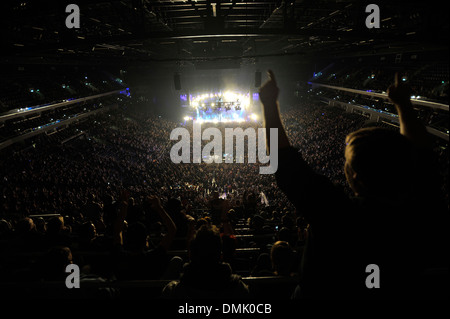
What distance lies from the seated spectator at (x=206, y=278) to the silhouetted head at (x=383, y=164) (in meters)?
0.93

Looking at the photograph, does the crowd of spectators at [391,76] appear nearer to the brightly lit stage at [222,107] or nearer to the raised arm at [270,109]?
the brightly lit stage at [222,107]

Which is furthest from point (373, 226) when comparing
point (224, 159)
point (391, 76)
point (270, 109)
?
point (391, 76)

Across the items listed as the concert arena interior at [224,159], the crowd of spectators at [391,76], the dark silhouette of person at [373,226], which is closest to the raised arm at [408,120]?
the concert arena interior at [224,159]

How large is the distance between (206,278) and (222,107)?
116 feet

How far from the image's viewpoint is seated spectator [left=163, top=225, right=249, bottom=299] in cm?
141

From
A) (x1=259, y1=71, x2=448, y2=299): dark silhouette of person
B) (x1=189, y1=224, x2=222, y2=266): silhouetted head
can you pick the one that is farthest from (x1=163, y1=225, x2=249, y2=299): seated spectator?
(x1=259, y1=71, x2=448, y2=299): dark silhouette of person

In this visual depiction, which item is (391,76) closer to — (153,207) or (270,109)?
(153,207)

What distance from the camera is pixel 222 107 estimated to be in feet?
A: 117

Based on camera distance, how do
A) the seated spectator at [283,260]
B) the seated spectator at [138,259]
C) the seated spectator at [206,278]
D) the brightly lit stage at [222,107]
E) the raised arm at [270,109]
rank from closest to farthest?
the raised arm at [270,109] < the seated spectator at [206,278] < the seated spectator at [138,259] < the seated spectator at [283,260] < the brightly lit stage at [222,107]

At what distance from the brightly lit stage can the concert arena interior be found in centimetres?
27

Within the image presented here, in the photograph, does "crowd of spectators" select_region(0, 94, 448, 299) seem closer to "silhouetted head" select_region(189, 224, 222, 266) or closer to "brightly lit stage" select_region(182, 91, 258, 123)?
"silhouetted head" select_region(189, 224, 222, 266)

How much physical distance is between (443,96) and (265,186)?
33.6ft

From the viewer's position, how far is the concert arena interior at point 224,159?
960 millimetres

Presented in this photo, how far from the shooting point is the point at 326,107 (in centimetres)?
2739
